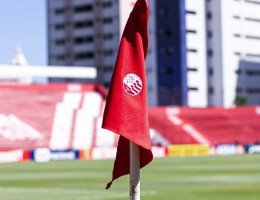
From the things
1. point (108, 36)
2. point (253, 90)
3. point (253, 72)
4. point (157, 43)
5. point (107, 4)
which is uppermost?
point (107, 4)

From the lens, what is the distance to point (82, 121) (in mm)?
77500

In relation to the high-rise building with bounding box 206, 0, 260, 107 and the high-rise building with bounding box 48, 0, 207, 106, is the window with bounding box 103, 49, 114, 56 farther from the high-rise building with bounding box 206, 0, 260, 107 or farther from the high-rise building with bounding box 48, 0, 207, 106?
the high-rise building with bounding box 206, 0, 260, 107

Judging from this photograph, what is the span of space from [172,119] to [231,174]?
51766mm

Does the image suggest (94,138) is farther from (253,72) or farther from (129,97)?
(253,72)

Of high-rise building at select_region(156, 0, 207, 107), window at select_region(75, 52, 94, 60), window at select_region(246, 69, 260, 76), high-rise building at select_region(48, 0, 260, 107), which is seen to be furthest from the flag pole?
window at select_region(246, 69, 260, 76)

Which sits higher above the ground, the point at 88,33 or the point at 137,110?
the point at 88,33

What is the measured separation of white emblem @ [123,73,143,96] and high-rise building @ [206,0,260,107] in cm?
13593

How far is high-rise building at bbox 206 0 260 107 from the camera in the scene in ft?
476

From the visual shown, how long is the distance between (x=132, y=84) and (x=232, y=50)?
142m

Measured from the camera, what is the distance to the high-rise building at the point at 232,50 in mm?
145125

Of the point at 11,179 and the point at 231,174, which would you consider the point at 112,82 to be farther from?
the point at 231,174

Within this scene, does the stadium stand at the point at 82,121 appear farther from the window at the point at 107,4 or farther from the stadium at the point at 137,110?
the window at the point at 107,4

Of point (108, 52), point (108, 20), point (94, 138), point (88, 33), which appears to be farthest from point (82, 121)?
point (88, 33)

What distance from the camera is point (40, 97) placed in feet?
→ 270
